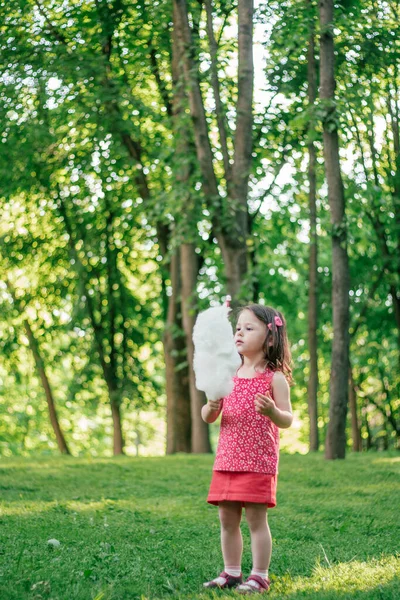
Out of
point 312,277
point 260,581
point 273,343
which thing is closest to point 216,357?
point 273,343

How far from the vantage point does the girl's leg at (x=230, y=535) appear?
185 inches

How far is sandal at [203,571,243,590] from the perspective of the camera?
15.2ft

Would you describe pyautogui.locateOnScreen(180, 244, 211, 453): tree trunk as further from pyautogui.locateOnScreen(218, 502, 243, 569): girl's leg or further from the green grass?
pyautogui.locateOnScreen(218, 502, 243, 569): girl's leg

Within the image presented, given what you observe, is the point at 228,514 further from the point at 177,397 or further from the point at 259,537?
the point at 177,397

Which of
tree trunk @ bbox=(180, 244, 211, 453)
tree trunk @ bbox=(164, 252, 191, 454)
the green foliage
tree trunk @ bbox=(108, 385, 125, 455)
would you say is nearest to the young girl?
the green foliage

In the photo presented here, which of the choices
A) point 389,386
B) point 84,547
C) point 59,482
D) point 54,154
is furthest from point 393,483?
point 389,386

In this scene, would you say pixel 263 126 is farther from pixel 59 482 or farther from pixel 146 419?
pixel 146 419

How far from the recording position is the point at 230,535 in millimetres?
4719

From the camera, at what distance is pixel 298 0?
12.5m

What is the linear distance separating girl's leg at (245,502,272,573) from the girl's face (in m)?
0.82

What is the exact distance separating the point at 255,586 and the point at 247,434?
2.50 feet

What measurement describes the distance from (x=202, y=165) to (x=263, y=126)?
2.83 metres

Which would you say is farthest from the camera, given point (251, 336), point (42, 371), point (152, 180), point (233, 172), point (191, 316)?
point (42, 371)

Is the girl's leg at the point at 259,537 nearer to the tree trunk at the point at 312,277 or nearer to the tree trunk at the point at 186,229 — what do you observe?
the tree trunk at the point at 186,229
